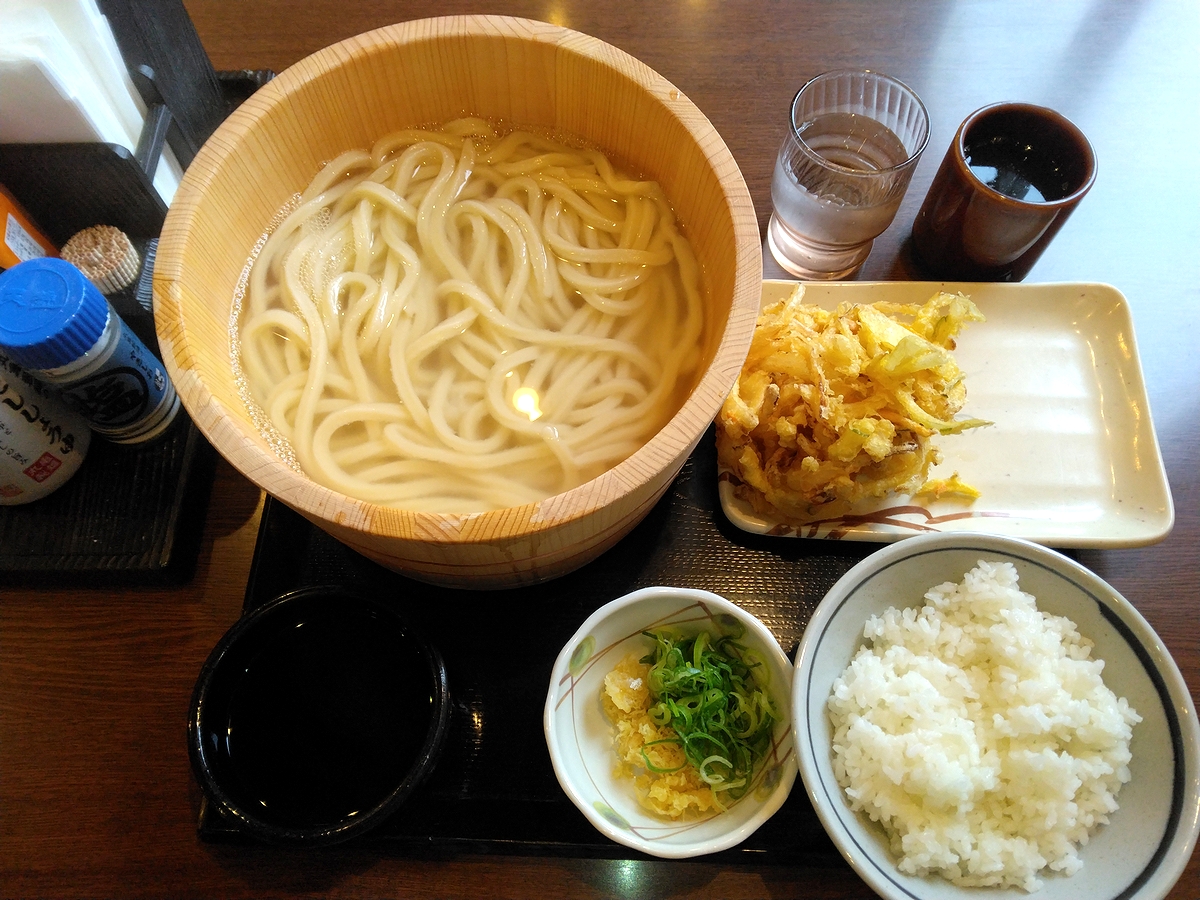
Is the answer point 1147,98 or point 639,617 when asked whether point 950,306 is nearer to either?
point 639,617

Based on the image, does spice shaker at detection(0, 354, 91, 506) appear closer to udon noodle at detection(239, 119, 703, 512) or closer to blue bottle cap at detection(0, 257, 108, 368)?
blue bottle cap at detection(0, 257, 108, 368)

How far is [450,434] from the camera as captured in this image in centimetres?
143

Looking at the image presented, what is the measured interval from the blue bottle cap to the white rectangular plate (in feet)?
4.05

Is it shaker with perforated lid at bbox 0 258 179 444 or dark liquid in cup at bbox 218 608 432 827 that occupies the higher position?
shaker with perforated lid at bbox 0 258 179 444

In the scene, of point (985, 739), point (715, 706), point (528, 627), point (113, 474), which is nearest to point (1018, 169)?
point (985, 739)

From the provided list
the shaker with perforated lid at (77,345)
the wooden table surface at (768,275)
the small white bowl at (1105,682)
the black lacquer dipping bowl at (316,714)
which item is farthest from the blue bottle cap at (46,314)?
the small white bowl at (1105,682)

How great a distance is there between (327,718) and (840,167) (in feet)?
4.96

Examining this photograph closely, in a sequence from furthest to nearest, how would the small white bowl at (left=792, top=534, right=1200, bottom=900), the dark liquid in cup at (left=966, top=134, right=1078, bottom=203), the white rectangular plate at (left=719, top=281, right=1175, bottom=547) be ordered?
1. the dark liquid in cup at (left=966, top=134, right=1078, bottom=203)
2. the white rectangular plate at (left=719, top=281, right=1175, bottom=547)
3. the small white bowl at (left=792, top=534, right=1200, bottom=900)

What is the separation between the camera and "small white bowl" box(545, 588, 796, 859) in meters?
1.18

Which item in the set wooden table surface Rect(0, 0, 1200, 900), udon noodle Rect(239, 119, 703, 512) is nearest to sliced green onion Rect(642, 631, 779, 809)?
wooden table surface Rect(0, 0, 1200, 900)

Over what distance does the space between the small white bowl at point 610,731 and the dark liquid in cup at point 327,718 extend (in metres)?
0.24

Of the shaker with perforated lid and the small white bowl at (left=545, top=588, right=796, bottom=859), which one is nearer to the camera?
the small white bowl at (left=545, top=588, right=796, bottom=859)

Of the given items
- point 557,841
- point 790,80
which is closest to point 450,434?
point 557,841

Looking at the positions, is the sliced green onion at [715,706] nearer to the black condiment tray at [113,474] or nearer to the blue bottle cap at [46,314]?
the black condiment tray at [113,474]
